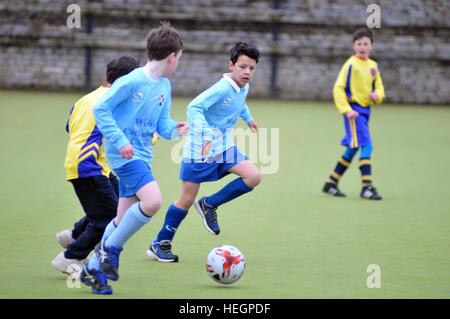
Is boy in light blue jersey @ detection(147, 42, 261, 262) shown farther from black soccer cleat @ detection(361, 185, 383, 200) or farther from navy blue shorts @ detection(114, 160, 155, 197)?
black soccer cleat @ detection(361, 185, 383, 200)

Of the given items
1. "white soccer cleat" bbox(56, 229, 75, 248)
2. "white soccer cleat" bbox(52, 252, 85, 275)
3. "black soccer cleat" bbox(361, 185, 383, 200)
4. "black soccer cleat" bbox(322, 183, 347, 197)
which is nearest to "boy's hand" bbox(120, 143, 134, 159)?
"white soccer cleat" bbox(52, 252, 85, 275)

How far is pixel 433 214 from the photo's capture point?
9.85 m

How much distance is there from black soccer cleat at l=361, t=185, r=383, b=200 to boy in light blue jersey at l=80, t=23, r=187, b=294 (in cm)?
470

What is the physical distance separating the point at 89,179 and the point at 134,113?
58cm

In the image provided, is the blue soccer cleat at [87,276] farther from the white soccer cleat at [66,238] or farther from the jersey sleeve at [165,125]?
the jersey sleeve at [165,125]

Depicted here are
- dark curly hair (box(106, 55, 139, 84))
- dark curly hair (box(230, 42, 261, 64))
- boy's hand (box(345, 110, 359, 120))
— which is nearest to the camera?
dark curly hair (box(106, 55, 139, 84))

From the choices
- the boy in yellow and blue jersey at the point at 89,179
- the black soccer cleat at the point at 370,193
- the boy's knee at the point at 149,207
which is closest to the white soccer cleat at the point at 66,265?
the boy in yellow and blue jersey at the point at 89,179

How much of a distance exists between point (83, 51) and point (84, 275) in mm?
19996

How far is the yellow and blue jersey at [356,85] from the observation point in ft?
37.0

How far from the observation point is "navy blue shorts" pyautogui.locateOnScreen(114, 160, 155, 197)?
623 cm

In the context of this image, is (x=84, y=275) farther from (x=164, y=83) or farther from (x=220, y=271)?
(x=164, y=83)

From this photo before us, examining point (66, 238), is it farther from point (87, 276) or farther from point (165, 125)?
point (165, 125)

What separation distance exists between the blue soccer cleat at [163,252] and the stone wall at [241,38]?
18265mm

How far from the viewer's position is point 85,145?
663 centimetres
